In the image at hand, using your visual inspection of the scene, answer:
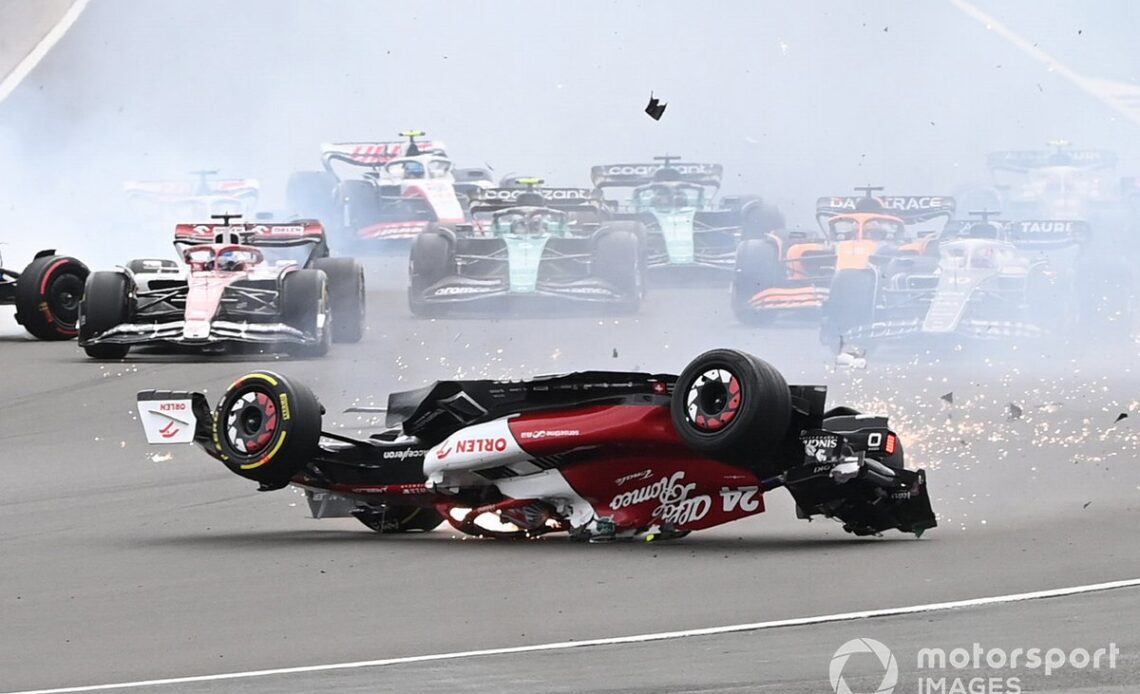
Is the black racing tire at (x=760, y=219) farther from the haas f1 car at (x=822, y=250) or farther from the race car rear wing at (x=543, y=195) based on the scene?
the haas f1 car at (x=822, y=250)

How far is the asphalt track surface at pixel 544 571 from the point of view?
7.42m

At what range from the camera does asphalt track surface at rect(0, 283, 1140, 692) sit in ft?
24.3

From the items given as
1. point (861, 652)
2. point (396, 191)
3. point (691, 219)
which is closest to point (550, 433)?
point (861, 652)

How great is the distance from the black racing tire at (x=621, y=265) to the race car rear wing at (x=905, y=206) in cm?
236

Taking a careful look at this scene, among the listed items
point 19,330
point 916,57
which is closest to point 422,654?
point 916,57

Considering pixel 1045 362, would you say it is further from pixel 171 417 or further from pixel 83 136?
pixel 83 136

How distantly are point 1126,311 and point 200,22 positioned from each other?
26.6 m

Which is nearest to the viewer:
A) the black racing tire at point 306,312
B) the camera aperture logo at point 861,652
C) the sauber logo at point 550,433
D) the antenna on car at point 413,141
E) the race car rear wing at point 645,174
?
the camera aperture logo at point 861,652

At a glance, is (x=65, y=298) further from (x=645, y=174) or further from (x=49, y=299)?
(x=645, y=174)

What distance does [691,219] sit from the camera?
30.0 metres

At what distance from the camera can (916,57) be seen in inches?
923

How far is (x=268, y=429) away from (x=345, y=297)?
454 inches

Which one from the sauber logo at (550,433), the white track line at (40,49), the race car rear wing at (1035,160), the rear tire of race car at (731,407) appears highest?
the white track line at (40,49)

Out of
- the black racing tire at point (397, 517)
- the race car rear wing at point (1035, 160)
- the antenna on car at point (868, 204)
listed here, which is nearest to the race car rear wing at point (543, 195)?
the antenna on car at point (868, 204)
